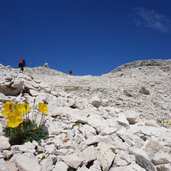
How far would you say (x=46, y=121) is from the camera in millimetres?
6605

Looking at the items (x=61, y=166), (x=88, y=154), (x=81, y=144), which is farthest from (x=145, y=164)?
(x=61, y=166)

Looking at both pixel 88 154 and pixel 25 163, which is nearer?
pixel 25 163

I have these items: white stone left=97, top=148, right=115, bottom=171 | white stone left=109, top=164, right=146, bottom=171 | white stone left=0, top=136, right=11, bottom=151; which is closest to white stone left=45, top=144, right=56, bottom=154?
white stone left=0, top=136, right=11, bottom=151

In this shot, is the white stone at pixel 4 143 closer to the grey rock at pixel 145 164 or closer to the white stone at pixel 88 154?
the white stone at pixel 88 154

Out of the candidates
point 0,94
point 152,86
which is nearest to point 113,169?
point 0,94

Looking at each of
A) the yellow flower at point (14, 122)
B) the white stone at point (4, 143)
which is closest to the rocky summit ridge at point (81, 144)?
the white stone at point (4, 143)

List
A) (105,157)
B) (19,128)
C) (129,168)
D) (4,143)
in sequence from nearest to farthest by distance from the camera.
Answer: (129,168) < (105,157) < (4,143) < (19,128)

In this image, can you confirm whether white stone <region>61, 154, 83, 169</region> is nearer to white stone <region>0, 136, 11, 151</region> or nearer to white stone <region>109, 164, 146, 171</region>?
white stone <region>109, 164, 146, 171</region>

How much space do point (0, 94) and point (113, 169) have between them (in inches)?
184

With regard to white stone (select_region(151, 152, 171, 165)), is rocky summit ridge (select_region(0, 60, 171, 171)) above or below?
above

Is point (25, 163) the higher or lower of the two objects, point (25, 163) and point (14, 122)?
the lower

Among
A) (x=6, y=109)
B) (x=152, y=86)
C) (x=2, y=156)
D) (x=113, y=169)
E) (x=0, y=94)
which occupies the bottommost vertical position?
(x=113, y=169)

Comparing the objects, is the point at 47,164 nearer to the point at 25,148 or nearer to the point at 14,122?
the point at 25,148

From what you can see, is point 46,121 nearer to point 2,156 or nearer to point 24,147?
point 24,147
